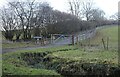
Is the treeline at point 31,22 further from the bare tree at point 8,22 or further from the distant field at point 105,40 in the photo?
the distant field at point 105,40

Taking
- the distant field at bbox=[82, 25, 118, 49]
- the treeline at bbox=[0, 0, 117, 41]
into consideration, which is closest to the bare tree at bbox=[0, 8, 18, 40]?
the treeline at bbox=[0, 0, 117, 41]

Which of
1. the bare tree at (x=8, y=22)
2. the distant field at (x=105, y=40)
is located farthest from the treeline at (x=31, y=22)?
the distant field at (x=105, y=40)

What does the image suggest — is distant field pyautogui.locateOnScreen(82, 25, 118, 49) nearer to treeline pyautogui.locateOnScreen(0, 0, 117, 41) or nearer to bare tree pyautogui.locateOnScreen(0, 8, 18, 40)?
treeline pyautogui.locateOnScreen(0, 0, 117, 41)

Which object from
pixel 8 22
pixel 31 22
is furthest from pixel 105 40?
pixel 8 22

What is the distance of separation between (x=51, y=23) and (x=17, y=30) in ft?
20.7

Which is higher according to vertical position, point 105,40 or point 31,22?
point 31,22

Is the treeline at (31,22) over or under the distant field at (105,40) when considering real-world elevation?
over

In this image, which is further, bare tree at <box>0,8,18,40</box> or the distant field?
bare tree at <box>0,8,18,40</box>

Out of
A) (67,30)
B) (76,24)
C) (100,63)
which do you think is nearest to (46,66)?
(100,63)

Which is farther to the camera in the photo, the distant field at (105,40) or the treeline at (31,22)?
the treeline at (31,22)

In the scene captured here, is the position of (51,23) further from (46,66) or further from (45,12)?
(46,66)

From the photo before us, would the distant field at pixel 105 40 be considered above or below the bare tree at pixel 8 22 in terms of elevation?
below

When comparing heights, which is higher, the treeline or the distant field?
the treeline

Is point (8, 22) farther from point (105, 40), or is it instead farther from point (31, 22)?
point (105, 40)
